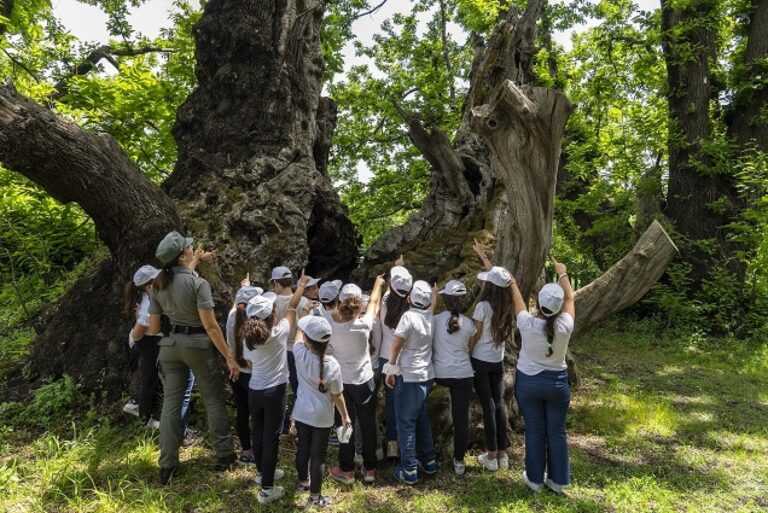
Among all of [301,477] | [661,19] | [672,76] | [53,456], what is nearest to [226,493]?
[301,477]

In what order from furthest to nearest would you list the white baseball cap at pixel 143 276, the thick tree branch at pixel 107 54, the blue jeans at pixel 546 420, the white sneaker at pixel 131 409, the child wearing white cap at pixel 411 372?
the thick tree branch at pixel 107 54, the white sneaker at pixel 131 409, the white baseball cap at pixel 143 276, the child wearing white cap at pixel 411 372, the blue jeans at pixel 546 420

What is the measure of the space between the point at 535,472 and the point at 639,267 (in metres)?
3.33

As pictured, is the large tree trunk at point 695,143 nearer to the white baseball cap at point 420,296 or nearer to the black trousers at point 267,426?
the white baseball cap at point 420,296

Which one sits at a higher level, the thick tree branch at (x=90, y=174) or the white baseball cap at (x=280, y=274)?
the thick tree branch at (x=90, y=174)

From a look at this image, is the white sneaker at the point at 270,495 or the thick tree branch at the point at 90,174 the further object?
the thick tree branch at the point at 90,174

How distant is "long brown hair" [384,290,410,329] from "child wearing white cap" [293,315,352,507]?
3.13ft

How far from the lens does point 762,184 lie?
950 centimetres

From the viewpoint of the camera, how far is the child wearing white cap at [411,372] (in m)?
4.29

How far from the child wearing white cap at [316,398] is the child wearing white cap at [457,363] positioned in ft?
Result: 3.77

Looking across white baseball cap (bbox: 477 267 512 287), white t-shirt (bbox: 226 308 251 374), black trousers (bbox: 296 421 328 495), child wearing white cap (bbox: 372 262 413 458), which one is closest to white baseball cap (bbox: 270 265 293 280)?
white t-shirt (bbox: 226 308 251 374)

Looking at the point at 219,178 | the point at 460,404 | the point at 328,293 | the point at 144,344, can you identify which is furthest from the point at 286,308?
the point at 219,178

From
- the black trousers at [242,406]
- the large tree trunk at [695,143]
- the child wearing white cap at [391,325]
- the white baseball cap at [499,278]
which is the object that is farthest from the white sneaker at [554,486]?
the large tree trunk at [695,143]

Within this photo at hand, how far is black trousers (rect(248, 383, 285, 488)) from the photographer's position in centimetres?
382

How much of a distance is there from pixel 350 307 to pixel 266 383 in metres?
0.94
